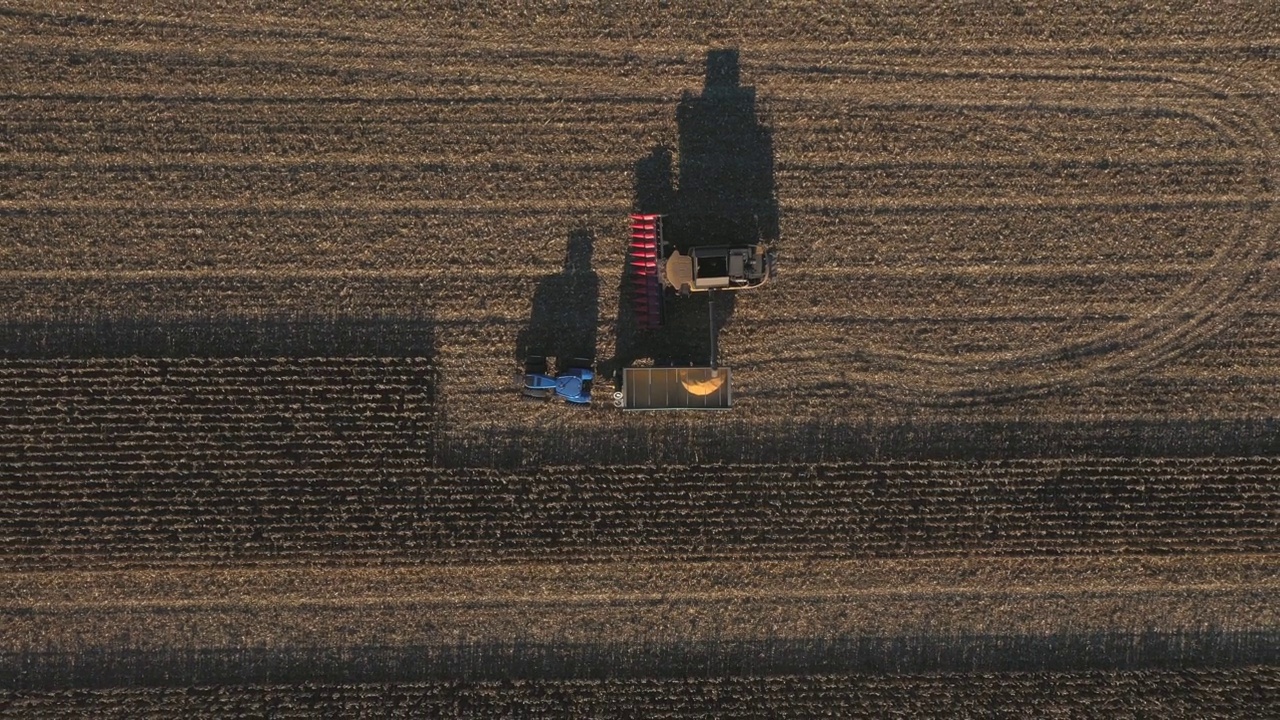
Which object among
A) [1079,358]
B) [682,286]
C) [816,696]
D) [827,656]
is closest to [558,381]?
[682,286]

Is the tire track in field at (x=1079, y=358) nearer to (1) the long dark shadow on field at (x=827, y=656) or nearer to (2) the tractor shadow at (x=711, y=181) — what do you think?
(2) the tractor shadow at (x=711, y=181)

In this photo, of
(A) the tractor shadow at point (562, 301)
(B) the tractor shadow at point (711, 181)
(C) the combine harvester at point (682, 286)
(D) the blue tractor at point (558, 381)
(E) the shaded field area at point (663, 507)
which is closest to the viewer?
(C) the combine harvester at point (682, 286)

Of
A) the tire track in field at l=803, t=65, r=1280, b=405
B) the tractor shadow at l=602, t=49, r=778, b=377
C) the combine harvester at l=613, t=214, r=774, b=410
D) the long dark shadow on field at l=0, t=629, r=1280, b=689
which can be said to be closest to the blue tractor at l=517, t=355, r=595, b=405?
the combine harvester at l=613, t=214, r=774, b=410

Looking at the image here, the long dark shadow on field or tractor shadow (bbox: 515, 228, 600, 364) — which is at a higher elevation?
tractor shadow (bbox: 515, 228, 600, 364)

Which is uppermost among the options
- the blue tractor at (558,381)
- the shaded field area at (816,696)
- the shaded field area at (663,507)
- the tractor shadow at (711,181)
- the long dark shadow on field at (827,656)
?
the tractor shadow at (711,181)

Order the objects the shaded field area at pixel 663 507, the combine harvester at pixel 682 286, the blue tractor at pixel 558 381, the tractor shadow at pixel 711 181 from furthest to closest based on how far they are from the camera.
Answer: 1. the tractor shadow at pixel 711 181
2. the shaded field area at pixel 663 507
3. the blue tractor at pixel 558 381
4. the combine harvester at pixel 682 286

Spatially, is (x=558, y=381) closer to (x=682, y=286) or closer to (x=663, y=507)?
(x=682, y=286)

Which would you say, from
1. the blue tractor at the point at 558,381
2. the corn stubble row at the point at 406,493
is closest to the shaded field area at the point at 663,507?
the corn stubble row at the point at 406,493

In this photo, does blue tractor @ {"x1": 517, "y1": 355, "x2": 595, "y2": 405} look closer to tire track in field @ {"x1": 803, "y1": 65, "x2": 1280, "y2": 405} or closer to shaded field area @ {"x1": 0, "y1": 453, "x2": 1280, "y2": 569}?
shaded field area @ {"x1": 0, "y1": 453, "x2": 1280, "y2": 569}
